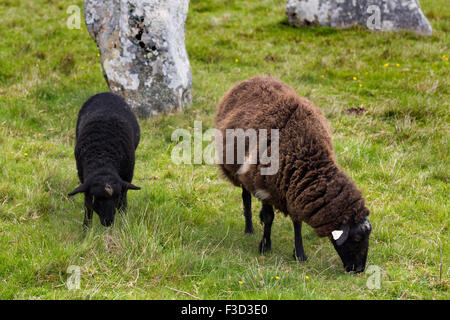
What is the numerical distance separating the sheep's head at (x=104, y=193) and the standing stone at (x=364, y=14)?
8.35 metres

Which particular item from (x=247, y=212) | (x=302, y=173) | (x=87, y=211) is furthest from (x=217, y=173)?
(x=302, y=173)

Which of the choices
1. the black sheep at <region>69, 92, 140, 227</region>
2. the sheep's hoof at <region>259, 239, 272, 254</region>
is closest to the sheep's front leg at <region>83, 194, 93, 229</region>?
the black sheep at <region>69, 92, 140, 227</region>

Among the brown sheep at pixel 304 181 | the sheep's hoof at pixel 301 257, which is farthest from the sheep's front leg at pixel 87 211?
the sheep's hoof at pixel 301 257

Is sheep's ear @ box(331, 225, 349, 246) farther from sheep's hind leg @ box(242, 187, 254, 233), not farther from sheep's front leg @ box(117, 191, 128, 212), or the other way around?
sheep's front leg @ box(117, 191, 128, 212)

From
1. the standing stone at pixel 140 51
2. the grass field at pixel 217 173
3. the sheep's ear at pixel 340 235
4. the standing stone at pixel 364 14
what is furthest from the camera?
the standing stone at pixel 364 14

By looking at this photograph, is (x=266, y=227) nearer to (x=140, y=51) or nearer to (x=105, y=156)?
(x=105, y=156)

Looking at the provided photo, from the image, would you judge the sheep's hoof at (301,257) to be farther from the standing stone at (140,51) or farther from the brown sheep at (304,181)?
the standing stone at (140,51)

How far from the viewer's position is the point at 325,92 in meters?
8.94

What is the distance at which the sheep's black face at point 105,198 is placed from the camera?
4766 millimetres

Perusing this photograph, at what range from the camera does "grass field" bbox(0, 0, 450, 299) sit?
409 cm

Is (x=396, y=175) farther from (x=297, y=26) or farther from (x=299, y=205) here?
(x=297, y=26)

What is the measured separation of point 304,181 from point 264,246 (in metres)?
1.05

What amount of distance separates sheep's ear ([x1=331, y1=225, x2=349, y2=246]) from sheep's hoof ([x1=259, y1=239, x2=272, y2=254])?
95cm

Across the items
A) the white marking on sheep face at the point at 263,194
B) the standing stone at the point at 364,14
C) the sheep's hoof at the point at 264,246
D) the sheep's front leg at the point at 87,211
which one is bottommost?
the sheep's hoof at the point at 264,246
